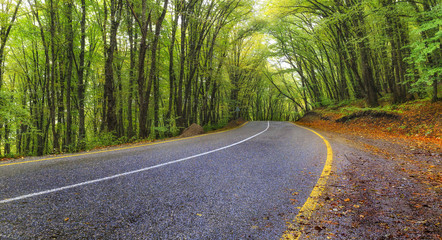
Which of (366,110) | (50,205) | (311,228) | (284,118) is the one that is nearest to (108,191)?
(50,205)

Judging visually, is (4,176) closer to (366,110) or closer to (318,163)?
(318,163)

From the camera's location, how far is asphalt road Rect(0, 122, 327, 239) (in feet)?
5.84

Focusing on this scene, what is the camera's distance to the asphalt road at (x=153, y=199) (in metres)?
1.78

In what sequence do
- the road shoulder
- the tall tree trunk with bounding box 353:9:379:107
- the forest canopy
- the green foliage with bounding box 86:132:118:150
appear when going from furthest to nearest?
the tall tree trunk with bounding box 353:9:379:107
the forest canopy
the green foliage with bounding box 86:132:118:150
the road shoulder

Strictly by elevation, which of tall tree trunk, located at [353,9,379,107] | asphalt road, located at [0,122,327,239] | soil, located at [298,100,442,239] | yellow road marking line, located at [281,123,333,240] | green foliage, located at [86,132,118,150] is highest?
tall tree trunk, located at [353,9,379,107]

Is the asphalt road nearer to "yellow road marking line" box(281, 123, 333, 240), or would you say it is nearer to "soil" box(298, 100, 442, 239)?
"yellow road marking line" box(281, 123, 333, 240)

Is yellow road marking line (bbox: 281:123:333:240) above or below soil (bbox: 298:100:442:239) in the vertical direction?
above

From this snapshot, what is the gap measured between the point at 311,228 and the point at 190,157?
3259mm

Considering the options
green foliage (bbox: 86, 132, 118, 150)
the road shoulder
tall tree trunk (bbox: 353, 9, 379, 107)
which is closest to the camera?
the road shoulder

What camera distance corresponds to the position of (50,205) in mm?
2207

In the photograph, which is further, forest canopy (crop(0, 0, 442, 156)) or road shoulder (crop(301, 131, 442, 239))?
forest canopy (crop(0, 0, 442, 156))

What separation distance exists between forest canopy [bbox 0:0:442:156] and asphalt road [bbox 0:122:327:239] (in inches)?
232

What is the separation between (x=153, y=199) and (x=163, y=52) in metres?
17.9

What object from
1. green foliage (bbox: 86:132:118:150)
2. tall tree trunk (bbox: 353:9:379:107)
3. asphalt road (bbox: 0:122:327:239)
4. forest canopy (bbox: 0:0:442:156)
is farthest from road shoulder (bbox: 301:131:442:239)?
tall tree trunk (bbox: 353:9:379:107)
